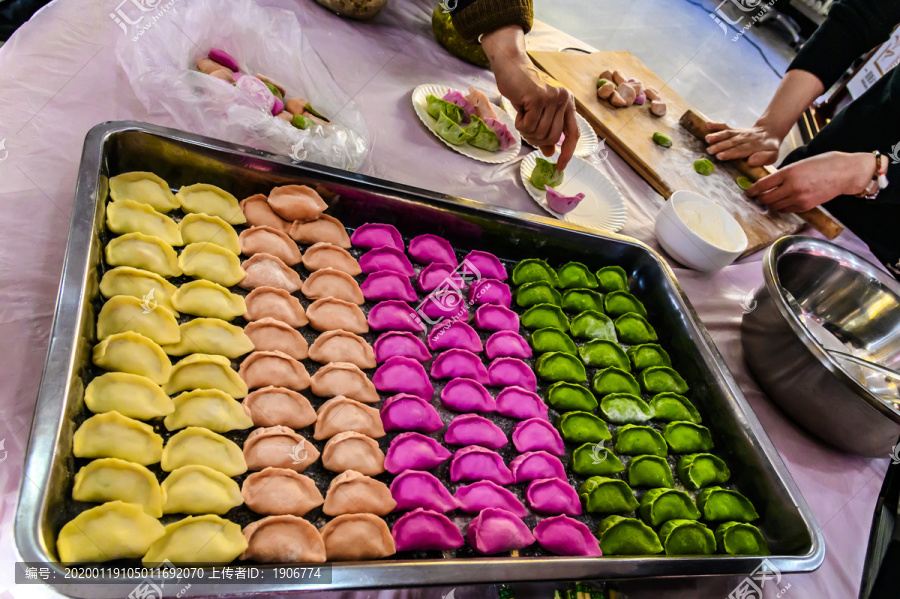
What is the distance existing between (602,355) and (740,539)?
64 centimetres

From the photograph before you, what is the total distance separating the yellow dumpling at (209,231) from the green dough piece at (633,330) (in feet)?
4.28

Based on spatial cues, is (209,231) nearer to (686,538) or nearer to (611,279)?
(611,279)

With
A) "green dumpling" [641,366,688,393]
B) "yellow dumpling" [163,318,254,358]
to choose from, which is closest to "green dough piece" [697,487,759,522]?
"green dumpling" [641,366,688,393]

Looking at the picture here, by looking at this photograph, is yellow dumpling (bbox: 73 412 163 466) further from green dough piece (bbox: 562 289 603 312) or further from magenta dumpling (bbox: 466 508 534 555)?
green dough piece (bbox: 562 289 603 312)

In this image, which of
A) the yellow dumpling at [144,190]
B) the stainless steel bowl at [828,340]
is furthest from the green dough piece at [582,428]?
the yellow dumpling at [144,190]

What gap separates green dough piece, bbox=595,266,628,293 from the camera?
1990 millimetres

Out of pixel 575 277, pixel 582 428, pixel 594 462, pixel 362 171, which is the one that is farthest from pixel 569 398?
pixel 362 171

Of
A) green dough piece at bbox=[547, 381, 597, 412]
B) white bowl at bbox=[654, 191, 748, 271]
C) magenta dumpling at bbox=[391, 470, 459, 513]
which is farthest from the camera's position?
white bowl at bbox=[654, 191, 748, 271]

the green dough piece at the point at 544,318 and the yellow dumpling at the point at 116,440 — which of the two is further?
the green dough piece at the point at 544,318

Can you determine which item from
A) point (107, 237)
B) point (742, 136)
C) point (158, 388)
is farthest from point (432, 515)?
point (742, 136)

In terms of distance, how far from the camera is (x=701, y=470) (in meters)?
1.59

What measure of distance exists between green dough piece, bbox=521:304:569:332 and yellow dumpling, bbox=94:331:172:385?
109 cm

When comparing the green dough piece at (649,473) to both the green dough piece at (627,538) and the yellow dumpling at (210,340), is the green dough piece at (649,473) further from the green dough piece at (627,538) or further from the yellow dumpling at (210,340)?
the yellow dumpling at (210,340)

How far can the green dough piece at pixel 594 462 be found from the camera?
4.89 ft
